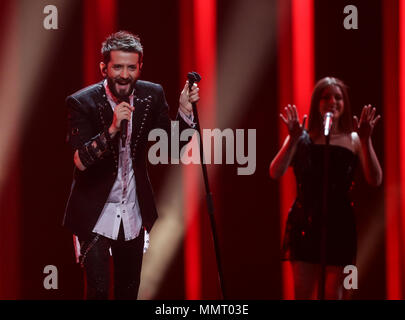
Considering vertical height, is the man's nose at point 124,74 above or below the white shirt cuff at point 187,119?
above

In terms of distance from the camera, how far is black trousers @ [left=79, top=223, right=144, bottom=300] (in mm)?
2793

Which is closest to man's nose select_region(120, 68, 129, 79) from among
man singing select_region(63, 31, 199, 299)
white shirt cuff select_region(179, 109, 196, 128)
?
man singing select_region(63, 31, 199, 299)

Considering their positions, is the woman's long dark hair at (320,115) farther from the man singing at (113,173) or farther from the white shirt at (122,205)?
the white shirt at (122,205)

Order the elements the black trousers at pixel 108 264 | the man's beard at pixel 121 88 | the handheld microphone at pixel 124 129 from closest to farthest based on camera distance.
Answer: the handheld microphone at pixel 124 129, the black trousers at pixel 108 264, the man's beard at pixel 121 88

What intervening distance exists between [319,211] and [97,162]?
3.42ft

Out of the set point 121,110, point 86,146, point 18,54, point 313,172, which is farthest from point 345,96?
point 18,54

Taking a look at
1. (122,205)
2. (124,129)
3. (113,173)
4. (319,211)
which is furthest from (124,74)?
(319,211)

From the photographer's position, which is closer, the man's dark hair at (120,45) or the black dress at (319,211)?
the black dress at (319,211)

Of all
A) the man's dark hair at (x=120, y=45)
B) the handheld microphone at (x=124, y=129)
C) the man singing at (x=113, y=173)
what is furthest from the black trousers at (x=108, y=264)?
the man's dark hair at (x=120, y=45)

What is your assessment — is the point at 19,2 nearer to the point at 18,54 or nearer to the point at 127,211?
the point at 18,54

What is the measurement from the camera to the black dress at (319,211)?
274cm

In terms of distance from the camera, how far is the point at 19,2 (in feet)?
12.0

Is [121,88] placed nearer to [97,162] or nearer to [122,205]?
[97,162]

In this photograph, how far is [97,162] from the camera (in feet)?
9.50
